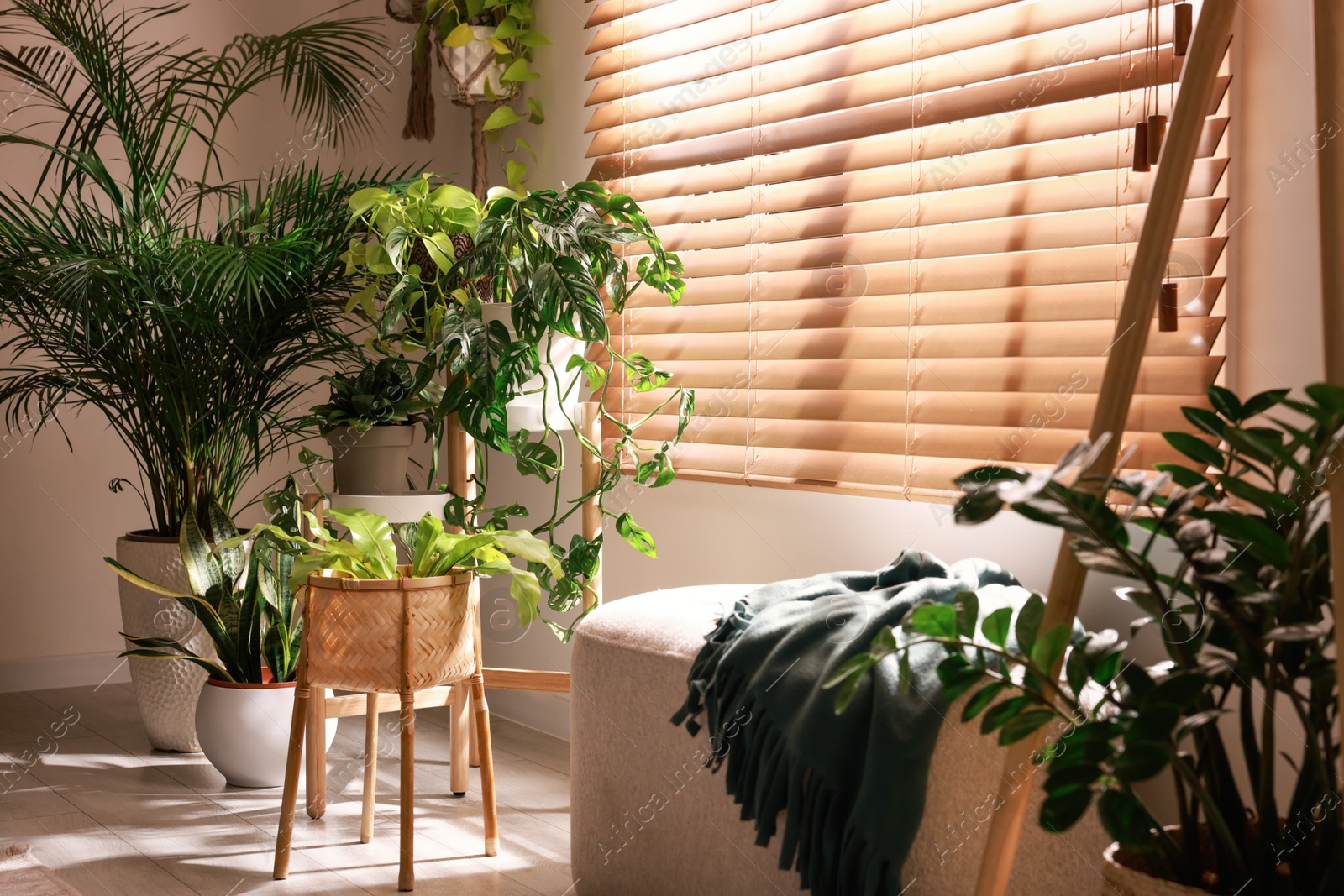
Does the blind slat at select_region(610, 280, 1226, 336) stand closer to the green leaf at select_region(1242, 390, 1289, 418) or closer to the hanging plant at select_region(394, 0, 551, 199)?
the hanging plant at select_region(394, 0, 551, 199)

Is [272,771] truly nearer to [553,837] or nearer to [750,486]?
[553,837]

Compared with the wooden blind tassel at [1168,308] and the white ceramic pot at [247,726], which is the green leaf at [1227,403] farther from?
the white ceramic pot at [247,726]

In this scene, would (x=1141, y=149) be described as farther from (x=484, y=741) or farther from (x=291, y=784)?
(x=291, y=784)

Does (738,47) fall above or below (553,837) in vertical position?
above

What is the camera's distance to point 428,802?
240 cm

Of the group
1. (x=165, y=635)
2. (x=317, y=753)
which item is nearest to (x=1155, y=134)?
(x=317, y=753)

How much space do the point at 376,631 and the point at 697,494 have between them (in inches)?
35.5

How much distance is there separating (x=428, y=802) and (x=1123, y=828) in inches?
72.6

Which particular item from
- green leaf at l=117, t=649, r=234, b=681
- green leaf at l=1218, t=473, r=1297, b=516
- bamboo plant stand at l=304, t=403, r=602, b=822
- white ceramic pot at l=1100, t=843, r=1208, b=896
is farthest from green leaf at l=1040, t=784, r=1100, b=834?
green leaf at l=117, t=649, r=234, b=681

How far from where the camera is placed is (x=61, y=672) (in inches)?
133

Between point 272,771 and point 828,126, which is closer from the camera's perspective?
point 828,126

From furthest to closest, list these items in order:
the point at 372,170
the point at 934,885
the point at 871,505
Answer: the point at 372,170, the point at 871,505, the point at 934,885

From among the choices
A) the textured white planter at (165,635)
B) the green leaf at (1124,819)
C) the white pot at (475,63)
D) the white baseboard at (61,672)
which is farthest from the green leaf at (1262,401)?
the white baseboard at (61,672)

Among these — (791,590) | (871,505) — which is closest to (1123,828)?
(791,590)
